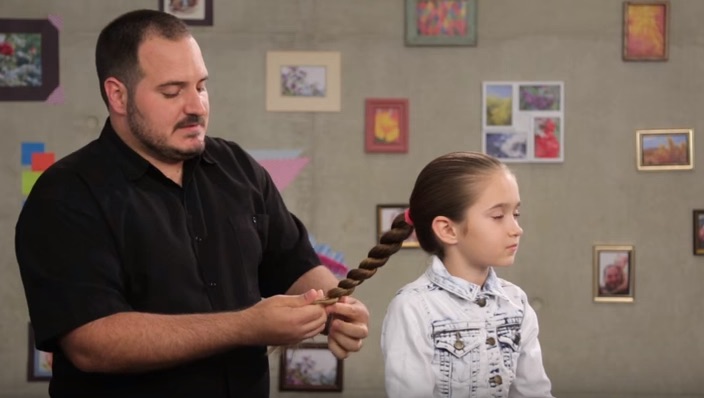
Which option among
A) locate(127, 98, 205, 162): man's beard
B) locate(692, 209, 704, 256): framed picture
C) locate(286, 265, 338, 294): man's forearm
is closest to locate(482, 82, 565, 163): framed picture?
locate(692, 209, 704, 256): framed picture

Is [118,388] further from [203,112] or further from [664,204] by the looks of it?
[664,204]

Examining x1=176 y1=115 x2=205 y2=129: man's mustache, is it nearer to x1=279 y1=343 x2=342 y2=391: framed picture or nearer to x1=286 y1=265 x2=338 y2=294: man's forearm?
x1=286 y1=265 x2=338 y2=294: man's forearm

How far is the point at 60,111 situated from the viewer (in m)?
4.69

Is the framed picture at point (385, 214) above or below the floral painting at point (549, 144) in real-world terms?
below

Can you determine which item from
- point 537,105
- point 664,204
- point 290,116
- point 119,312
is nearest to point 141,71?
point 119,312

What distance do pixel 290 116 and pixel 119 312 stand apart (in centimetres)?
250

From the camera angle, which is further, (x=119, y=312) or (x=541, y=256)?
(x=541, y=256)

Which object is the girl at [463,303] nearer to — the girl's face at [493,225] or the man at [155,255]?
the girl's face at [493,225]

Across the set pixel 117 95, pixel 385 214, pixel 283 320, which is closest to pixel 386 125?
pixel 385 214

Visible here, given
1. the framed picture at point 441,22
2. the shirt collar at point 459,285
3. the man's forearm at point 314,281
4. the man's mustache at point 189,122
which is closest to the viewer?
the shirt collar at point 459,285

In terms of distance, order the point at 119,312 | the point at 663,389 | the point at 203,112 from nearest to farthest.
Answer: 1. the point at 119,312
2. the point at 203,112
3. the point at 663,389

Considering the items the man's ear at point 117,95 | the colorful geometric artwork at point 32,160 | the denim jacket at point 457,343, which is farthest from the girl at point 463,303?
the colorful geometric artwork at point 32,160

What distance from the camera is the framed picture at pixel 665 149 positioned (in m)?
4.66

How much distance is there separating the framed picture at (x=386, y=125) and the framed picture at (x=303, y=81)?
0.51 ft
